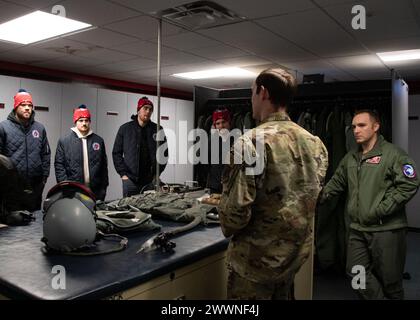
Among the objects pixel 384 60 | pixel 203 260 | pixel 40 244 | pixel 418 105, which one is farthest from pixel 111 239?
pixel 418 105

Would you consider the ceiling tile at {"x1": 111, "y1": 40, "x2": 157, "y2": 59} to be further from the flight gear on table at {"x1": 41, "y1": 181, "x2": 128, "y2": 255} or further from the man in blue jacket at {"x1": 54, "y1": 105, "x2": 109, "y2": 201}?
the flight gear on table at {"x1": 41, "y1": 181, "x2": 128, "y2": 255}

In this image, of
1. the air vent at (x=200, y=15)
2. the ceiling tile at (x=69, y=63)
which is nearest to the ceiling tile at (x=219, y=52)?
the air vent at (x=200, y=15)

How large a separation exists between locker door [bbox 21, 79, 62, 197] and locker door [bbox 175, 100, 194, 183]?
2.55 metres

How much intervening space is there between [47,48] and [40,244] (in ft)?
11.6

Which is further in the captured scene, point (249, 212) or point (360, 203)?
point (360, 203)

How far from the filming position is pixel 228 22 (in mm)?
3473

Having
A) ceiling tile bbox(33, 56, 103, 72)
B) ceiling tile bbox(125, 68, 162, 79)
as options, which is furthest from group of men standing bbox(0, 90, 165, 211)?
ceiling tile bbox(125, 68, 162, 79)

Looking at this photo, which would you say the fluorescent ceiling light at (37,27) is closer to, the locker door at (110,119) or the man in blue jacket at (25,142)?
the man in blue jacket at (25,142)

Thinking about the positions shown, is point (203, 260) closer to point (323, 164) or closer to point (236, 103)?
point (323, 164)

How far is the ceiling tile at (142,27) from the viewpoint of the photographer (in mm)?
3453

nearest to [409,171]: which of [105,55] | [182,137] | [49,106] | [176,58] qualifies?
[176,58]

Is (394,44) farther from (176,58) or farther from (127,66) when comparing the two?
(127,66)

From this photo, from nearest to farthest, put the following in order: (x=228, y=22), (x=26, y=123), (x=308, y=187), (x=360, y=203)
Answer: (x=308, y=187) < (x=360, y=203) < (x=228, y=22) < (x=26, y=123)

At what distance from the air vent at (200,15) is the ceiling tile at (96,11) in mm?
324
